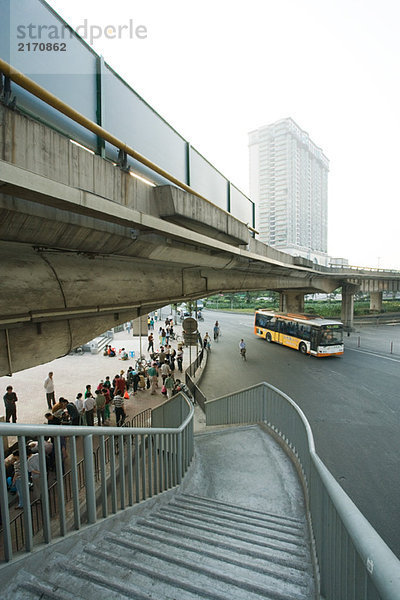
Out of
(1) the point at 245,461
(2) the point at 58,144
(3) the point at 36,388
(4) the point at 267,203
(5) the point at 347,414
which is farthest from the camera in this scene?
(4) the point at 267,203

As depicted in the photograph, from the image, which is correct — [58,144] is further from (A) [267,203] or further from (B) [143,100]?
(A) [267,203]

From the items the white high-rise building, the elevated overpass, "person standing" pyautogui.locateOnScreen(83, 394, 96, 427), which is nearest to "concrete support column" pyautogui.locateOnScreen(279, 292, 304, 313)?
the elevated overpass

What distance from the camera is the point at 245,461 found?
5574 mm

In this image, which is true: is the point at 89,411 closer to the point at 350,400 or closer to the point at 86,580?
the point at 86,580

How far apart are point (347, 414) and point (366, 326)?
2898cm

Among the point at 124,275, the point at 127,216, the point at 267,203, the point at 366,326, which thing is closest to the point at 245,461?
the point at 124,275

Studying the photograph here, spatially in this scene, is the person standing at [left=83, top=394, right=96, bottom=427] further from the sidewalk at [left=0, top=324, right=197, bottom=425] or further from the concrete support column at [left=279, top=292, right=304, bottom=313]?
the concrete support column at [left=279, top=292, right=304, bottom=313]

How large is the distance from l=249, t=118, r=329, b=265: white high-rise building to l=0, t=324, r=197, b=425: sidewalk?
94.2m

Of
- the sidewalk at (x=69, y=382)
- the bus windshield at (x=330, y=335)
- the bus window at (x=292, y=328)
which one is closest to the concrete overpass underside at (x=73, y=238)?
the sidewalk at (x=69, y=382)

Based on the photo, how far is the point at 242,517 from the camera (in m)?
3.58

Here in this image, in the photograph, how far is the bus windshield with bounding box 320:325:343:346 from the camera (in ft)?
62.5

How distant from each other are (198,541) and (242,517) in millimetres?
994

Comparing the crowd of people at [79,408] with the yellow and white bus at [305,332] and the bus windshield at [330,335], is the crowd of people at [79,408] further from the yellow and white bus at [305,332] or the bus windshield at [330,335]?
the bus windshield at [330,335]

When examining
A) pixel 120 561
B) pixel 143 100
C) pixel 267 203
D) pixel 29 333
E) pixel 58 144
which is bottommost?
pixel 120 561
